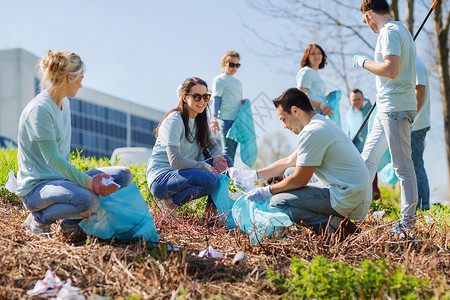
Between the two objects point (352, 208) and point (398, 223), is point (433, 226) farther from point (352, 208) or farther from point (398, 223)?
point (352, 208)

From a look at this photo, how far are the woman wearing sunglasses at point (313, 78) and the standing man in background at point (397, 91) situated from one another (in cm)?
169

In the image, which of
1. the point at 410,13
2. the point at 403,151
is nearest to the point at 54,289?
the point at 403,151

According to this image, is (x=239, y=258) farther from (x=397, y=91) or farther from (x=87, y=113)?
(x=87, y=113)

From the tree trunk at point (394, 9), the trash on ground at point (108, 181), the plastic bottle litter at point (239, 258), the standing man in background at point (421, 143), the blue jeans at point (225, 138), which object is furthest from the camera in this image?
the tree trunk at point (394, 9)

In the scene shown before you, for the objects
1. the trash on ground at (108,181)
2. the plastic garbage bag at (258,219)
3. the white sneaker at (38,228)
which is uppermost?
the trash on ground at (108,181)

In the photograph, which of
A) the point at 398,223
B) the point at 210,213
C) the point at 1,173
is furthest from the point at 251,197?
the point at 1,173

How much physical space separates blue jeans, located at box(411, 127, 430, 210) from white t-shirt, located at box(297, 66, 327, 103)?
114cm

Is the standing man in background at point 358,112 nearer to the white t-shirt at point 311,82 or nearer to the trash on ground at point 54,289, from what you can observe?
the white t-shirt at point 311,82

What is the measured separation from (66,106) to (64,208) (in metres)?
0.72

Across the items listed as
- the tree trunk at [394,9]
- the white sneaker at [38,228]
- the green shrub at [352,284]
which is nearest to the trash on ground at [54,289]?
the white sneaker at [38,228]

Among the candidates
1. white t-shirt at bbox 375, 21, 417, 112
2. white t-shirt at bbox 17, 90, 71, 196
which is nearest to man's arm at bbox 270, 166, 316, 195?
white t-shirt at bbox 375, 21, 417, 112

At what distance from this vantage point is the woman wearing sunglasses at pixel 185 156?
3.73 m

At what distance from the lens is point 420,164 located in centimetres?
491

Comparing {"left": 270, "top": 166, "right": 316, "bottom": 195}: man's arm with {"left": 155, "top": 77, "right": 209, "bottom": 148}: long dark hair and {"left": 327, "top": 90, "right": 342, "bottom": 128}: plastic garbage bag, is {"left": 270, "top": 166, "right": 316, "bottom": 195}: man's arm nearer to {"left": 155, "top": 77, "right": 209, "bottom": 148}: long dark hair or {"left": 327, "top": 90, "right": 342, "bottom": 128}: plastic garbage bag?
{"left": 155, "top": 77, "right": 209, "bottom": 148}: long dark hair
